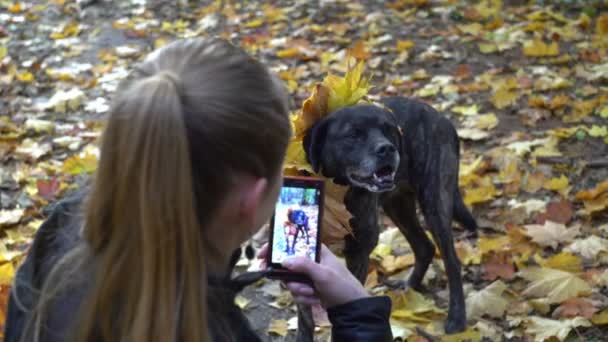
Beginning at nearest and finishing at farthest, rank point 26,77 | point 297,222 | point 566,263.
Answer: point 297,222 → point 566,263 → point 26,77

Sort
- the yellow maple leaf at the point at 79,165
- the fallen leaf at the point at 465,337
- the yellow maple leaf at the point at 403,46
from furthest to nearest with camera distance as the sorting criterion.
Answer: the yellow maple leaf at the point at 403,46 < the yellow maple leaf at the point at 79,165 < the fallen leaf at the point at 465,337

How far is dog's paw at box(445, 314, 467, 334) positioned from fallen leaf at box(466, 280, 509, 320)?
93 millimetres

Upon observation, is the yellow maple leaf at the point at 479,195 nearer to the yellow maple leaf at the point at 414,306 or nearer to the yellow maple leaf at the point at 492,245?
the yellow maple leaf at the point at 492,245

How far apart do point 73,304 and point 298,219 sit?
913 millimetres

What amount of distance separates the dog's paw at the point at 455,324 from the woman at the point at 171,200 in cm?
215

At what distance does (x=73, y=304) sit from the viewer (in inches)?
66.6

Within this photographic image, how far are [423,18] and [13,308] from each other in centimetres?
736

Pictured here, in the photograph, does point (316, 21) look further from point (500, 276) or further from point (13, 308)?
point (13, 308)

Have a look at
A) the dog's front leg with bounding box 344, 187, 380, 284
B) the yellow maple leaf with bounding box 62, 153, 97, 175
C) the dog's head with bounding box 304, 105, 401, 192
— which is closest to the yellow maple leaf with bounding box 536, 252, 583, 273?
the dog's front leg with bounding box 344, 187, 380, 284

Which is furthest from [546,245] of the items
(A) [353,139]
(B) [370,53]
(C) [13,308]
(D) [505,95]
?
(B) [370,53]

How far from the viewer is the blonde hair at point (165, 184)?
1532mm

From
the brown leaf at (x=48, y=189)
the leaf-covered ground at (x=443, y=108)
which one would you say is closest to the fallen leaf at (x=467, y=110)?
the leaf-covered ground at (x=443, y=108)

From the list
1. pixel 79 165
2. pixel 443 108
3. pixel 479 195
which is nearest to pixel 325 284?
pixel 479 195

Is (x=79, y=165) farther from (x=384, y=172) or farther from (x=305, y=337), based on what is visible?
(x=384, y=172)
